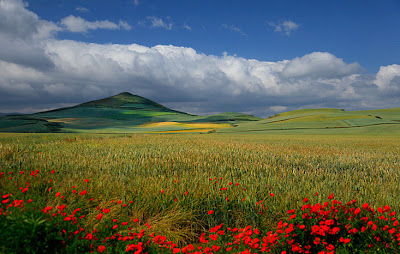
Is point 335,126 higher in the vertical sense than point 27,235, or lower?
higher

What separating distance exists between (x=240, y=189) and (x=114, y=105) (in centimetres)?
12136

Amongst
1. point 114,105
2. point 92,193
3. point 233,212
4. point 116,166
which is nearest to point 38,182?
point 92,193

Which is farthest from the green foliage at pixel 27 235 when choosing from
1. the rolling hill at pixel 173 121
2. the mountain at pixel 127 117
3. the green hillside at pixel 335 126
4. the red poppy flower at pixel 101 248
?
the mountain at pixel 127 117

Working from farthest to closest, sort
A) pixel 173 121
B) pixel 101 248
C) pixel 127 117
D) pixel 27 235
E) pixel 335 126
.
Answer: pixel 127 117 → pixel 173 121 → pixel 335 126 → pixel 101 248 → pixel 27 235

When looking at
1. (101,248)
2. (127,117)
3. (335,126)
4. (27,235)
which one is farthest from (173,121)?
(27,235)

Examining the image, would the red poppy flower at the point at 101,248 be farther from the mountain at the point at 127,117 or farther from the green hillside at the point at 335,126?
the mountain at the point at 127,117

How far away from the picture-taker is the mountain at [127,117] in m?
64.6

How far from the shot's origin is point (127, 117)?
90.9 m

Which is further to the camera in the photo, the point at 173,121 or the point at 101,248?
→ the point at 173,121

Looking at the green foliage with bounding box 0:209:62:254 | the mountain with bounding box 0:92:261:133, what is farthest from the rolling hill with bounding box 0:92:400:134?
the green foliage with bounding box 0:209:62:254

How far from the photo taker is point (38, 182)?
5.45 metres

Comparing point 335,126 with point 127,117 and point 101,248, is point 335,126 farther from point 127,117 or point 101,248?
point 127,117

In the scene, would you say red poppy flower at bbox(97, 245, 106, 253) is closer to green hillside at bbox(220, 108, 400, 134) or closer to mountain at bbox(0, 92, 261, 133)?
green hillside at bbox(220, 108, 400, 134)

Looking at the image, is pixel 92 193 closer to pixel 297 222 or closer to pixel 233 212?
pixel 233 212
